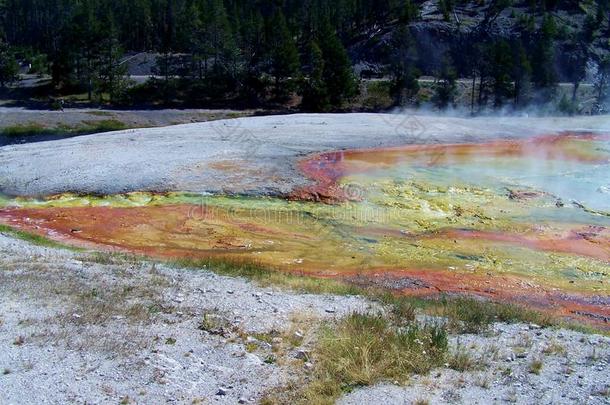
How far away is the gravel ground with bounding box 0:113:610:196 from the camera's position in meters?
28.7

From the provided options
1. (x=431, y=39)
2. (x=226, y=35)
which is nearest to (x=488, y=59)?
(x=431, y=39)

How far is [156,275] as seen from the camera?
51.9 feet

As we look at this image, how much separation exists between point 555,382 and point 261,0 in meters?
100

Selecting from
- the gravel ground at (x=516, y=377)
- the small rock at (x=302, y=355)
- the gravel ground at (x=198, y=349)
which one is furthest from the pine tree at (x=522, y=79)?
the small rock at (x=302, y=355)

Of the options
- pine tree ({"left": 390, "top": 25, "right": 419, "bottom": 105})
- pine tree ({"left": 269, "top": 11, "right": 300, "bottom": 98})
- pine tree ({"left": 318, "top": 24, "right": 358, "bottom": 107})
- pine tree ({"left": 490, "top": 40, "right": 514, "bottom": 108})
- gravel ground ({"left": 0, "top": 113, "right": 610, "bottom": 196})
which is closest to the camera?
gravel ground ({"left": 0, "top": 113, "right": 610, "bottom": 196})

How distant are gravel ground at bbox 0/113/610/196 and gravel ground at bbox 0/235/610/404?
13.7 m

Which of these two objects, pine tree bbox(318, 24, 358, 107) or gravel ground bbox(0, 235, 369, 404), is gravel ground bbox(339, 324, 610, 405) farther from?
pine tree bbox(318, 24, 358, 107)

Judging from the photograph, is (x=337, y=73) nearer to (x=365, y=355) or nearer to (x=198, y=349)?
(x=198, y=349)

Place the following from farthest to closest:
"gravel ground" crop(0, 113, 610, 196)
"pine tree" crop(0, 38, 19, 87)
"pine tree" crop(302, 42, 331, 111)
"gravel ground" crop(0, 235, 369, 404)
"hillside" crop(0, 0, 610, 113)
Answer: "pine tree" crop(0, 38, 19, 87) → "hillside" crop(0, 0, 610, 113) → "pine tree" crop(302, 42, 331, 111) → "gravel ground" crop(0, 113, 610, 196) → "gravel ground" crop(0, 235, 369, 404)

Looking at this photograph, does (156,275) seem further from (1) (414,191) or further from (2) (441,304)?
(1) (414,191)

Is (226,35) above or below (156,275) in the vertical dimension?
above

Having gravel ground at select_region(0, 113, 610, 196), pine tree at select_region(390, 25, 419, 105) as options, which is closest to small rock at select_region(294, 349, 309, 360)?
gravel ground at select_region(0, 113, 610, 196)

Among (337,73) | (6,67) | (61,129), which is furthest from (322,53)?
(6,67)

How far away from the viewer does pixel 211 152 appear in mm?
33562
